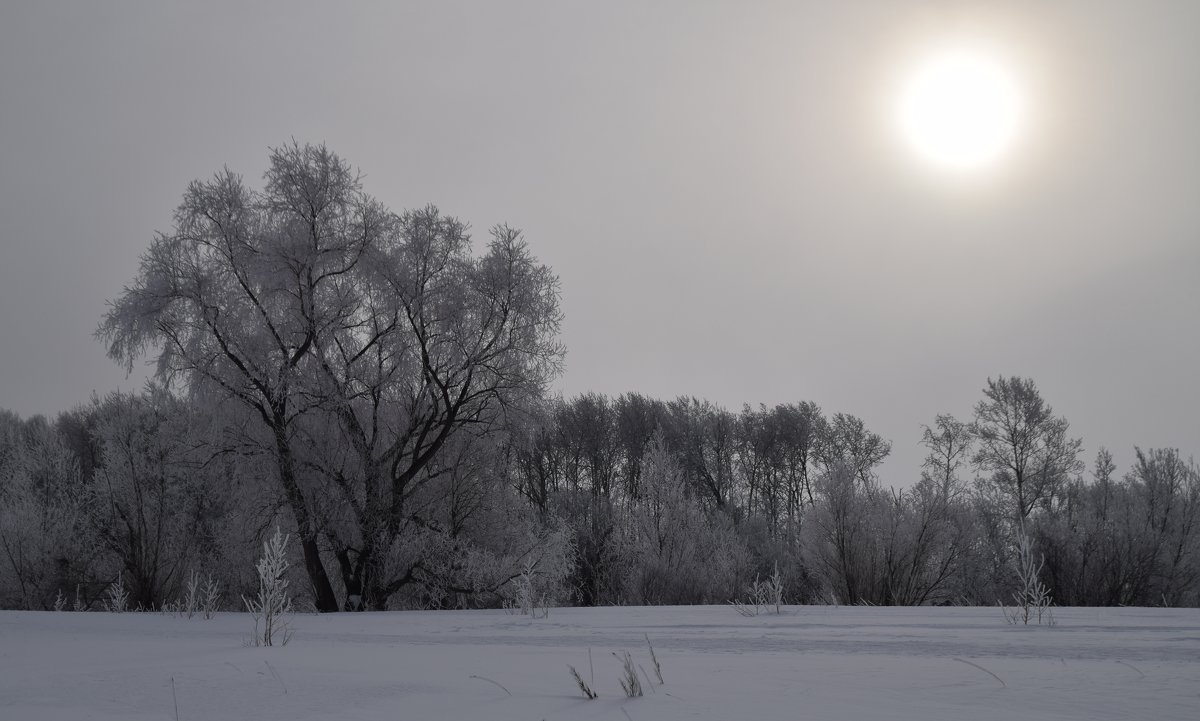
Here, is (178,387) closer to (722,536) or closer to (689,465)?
(722,536)

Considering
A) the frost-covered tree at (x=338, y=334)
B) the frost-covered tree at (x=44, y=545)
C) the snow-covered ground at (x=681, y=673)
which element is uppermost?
the frost-covered tree at (x=338, y=334)

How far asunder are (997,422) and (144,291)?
114 ft

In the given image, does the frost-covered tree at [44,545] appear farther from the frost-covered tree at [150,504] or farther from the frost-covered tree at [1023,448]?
the frost-covered tree at [1023,448]

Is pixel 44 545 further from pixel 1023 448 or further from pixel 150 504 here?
pixel 1023 448

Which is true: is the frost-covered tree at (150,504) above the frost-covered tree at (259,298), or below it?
below

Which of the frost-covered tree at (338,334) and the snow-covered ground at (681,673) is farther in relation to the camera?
the frost-covered tree at (338,334)

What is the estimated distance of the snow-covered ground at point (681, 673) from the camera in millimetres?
2824

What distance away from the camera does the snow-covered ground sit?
2.82 metres

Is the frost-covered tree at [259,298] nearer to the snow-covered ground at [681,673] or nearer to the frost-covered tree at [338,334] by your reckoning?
the frost-covered tree at [338,334]

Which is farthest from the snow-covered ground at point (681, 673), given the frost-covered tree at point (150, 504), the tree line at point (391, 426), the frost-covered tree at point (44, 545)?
the frost-covered tree at point (44, 545)

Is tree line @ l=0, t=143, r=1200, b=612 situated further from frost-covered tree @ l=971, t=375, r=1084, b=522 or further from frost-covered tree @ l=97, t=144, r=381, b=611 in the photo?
frost-covered tree @ l=971, t=375, r=1084, b=522

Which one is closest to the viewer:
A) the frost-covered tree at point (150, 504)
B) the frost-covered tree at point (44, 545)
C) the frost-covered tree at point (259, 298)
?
the frost-covered tree at point (259, 298)

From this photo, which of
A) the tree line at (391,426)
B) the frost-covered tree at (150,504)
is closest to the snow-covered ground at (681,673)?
the tree line at (391,426)

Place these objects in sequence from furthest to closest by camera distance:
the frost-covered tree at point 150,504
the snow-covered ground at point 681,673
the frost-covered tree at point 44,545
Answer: the frost-covered tree at point 44,545
the frost-covered tree at point 150,504
the snow-covered ground at point 681,673
